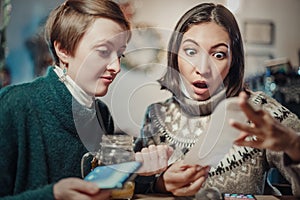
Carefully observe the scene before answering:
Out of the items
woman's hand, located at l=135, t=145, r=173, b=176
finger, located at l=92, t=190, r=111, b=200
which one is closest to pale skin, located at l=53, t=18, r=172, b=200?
woman's hand, located at l=135, t=145, r=173, b=176

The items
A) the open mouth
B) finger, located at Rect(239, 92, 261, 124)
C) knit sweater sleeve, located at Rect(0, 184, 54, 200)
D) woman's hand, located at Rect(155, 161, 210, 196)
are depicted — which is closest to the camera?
finger, located at Rect(239, 92, 261, 124)

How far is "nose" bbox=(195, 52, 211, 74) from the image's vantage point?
1177 millimetres

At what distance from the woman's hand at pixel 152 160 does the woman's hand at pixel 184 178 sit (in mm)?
30

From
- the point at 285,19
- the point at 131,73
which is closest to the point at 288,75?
the point at 285,19

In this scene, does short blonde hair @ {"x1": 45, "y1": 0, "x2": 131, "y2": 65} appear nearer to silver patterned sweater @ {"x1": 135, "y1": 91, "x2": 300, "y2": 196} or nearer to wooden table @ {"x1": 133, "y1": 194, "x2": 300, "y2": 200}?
silver patterned sweater @ {"x1": 135, "y1": 91, "x2": 300, "y2": 196}

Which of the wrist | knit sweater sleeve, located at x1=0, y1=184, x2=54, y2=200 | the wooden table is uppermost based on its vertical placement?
knit sweater sleeve, located at x1=0, y1=184, x2=54, y2=200

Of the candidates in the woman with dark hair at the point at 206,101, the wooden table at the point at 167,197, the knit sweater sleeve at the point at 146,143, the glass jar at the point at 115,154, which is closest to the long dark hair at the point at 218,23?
the woman with dark hair at the point at 206,101

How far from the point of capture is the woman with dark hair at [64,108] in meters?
1.03

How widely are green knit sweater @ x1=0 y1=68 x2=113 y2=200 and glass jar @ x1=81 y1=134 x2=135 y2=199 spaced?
43 millimetres

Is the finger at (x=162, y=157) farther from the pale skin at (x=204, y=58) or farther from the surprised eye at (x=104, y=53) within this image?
the surprised eye at (x=104, y=53)

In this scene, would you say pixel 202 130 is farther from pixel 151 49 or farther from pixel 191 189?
pixel 151 49

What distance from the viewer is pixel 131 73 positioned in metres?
1.21

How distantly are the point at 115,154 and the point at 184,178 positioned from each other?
0.72 feet

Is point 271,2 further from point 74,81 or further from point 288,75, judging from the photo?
point 74,81
